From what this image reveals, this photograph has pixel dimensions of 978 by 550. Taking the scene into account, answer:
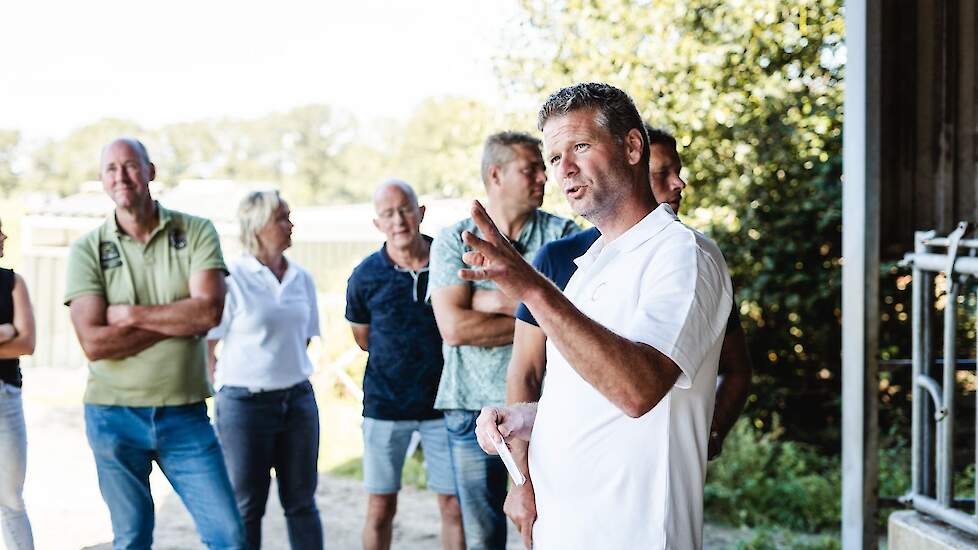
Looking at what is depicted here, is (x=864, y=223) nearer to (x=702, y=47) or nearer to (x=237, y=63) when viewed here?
(x=702, y=47)

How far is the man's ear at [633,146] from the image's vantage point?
6.38ft

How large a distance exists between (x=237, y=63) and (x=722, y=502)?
131 ft

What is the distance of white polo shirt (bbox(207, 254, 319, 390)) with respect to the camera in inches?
172

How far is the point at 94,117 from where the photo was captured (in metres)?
40.9

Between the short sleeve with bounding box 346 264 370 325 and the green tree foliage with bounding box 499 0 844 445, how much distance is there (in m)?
3.95

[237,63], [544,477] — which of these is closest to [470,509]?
[544,477]

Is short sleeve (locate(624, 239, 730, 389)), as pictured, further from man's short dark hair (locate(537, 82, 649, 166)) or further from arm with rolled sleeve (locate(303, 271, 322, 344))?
arm with rolled sleeve (locate(303, 271, 322, 344))

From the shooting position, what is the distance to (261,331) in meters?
4.48

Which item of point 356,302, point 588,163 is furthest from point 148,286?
point 588,163

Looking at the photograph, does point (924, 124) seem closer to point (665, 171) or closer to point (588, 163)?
point (665, 171)

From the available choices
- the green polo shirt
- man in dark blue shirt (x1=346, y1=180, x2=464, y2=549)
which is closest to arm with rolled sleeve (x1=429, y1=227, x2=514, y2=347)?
man in dark blue shirt (x1=346, y1=180, x2=464, y2=549)

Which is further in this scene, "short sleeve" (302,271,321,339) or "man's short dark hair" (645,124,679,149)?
"short sleeve" (302,271,321,339)

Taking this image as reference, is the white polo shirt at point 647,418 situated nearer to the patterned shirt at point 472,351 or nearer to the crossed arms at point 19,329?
the patterned shirt at point 472,351

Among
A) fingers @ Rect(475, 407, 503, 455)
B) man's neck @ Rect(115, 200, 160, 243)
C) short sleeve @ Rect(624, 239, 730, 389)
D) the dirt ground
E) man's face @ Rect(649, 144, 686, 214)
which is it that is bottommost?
the dirt ground
